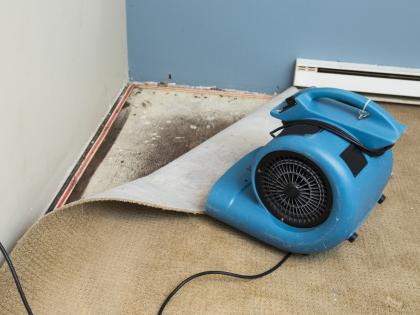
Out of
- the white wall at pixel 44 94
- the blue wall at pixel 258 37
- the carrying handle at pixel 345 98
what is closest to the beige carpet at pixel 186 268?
the white wall at pixel 44 94

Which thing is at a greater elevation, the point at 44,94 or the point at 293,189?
the point at 44,94

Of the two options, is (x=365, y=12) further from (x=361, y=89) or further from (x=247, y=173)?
(x=247, y=173)

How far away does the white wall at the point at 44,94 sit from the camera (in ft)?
3.92

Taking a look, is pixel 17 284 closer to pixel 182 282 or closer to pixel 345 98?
pixel 182 282

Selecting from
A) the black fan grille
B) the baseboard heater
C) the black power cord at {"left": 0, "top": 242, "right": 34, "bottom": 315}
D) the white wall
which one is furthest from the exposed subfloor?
the black fan grille

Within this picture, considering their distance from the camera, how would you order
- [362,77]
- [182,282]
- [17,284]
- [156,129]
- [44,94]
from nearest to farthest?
[17,284], [182,282], [44,94], [156,129], [362,77]

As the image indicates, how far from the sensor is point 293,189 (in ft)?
3.97

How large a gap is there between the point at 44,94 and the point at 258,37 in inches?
43.1

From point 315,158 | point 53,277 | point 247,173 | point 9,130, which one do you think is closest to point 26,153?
point 9,130

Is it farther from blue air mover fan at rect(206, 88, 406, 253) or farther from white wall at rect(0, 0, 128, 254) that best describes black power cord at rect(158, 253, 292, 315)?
white wall at rect(0, 0, 128, 254)

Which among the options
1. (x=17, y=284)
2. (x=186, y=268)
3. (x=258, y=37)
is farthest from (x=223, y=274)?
(x=258, y=37)

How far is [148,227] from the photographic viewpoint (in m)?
1.38

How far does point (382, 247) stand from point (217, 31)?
124cm

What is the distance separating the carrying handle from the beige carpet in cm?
41
